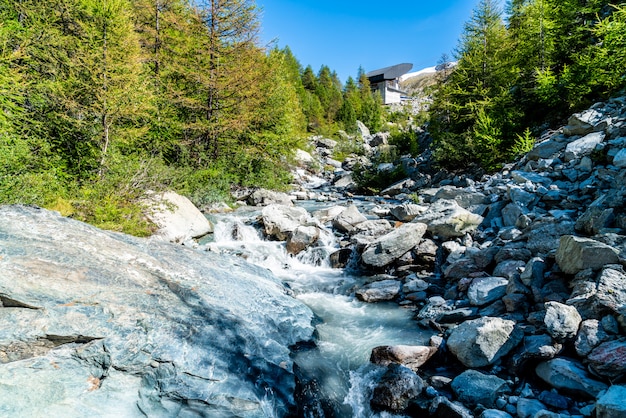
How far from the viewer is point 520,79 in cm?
2016

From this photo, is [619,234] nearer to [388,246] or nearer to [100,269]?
[388,246]

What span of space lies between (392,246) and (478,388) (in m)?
5.22

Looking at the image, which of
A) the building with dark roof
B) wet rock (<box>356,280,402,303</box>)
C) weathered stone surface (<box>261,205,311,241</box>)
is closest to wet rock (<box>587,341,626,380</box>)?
wet rock (<box>356,280,402,303</box>)

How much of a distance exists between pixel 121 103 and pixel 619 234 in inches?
543

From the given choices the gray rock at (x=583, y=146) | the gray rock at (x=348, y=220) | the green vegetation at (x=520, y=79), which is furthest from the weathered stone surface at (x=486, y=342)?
the green vegetation at (x=520, y=79)

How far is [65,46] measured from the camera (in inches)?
440

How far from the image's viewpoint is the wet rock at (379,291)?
7.67m

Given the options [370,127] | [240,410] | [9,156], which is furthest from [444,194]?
[370,127]

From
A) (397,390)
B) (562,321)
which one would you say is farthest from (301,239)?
(562,321)

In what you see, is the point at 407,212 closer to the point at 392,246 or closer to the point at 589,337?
the point at 392,246

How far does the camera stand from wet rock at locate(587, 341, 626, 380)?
3547 millimetres

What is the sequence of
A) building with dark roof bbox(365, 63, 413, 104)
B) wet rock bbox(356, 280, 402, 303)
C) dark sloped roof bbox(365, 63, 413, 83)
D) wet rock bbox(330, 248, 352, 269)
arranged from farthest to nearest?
dark sloped roof bbox(365, 63, 413, 83)
building with dark roof bbox(365, 63, 413, 104)
wet rock bbox(330, 248, 352, 269)
wet rock bbox(356, 280, 402, 303)

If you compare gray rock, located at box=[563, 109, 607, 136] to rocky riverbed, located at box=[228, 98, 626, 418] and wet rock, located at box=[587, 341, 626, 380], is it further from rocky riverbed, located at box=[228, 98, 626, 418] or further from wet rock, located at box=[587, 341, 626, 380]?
wet rock, located at box=[587, 341, 626, 380]

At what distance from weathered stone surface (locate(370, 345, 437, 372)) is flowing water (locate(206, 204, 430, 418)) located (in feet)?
0.73
